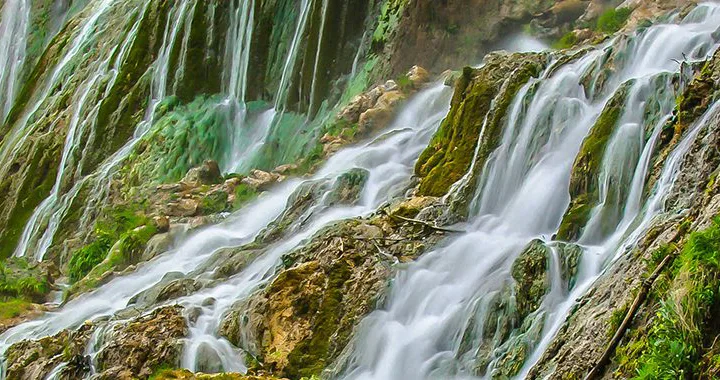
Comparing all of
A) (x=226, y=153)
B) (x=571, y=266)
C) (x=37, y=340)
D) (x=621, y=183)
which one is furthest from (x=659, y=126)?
(x=226, y=153)

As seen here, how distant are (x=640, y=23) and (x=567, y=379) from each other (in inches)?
385

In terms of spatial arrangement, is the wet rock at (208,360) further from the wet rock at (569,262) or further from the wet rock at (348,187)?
the wet rock at (348,187)

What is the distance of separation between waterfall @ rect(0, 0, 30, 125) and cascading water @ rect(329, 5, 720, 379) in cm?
2089

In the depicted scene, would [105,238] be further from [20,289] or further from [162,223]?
[20,289]

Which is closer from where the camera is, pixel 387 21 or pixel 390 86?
pixel 390 86

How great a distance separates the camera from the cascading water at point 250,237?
454 inches

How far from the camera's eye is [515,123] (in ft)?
39.1

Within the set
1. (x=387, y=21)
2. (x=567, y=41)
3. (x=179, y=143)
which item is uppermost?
(x=387, y=21)

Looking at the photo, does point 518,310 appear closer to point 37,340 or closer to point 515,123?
point 515,123

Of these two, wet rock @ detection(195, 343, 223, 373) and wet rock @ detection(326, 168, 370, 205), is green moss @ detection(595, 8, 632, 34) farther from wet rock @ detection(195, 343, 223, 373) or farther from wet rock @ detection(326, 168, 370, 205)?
wet rock @ detection(195, 343, 223, 373)

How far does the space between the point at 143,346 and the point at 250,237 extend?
174 inches

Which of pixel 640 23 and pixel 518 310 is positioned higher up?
pixel 640 23

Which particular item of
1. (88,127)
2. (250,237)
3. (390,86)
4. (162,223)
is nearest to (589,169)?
(250,237)

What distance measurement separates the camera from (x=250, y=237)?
1438 centimetres
